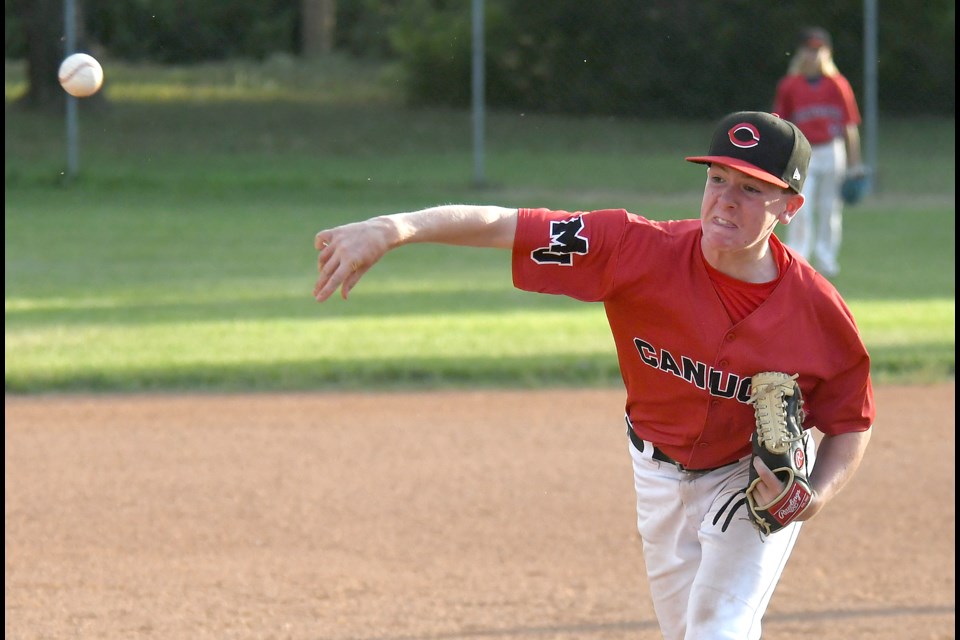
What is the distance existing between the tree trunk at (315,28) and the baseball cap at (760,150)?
2114cm

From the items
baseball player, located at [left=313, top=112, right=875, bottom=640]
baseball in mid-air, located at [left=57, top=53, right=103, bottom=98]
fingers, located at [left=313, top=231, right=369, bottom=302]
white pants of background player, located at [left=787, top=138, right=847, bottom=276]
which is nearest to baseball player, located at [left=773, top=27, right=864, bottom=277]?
white pants of background player, located at [left=787, top=138, right=847, bottom=276]

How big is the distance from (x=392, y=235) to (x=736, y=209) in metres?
0.83

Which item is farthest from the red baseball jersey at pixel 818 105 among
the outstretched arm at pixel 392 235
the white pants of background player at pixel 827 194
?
the outstretched arm at pixel 392 235

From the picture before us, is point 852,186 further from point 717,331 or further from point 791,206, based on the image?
point 717,331

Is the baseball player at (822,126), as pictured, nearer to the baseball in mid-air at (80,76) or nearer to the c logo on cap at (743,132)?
the baseball in mid-air at (80,76)

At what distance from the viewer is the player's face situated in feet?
10.3

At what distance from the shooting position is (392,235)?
3043 millimetres

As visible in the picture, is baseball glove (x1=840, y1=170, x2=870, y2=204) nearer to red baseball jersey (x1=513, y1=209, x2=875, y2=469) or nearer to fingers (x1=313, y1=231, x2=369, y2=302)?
red baseball jersey (x1=513, y1=209, x2=875, y2=469)

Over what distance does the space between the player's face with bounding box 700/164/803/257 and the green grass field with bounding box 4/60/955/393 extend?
505 centimetres

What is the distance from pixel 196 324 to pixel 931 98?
16.4 metres

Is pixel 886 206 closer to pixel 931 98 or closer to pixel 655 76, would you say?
pixel 655 76

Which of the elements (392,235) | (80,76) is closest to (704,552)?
(392,235)

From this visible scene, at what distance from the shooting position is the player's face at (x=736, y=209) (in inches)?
123

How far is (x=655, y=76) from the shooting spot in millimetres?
20016
